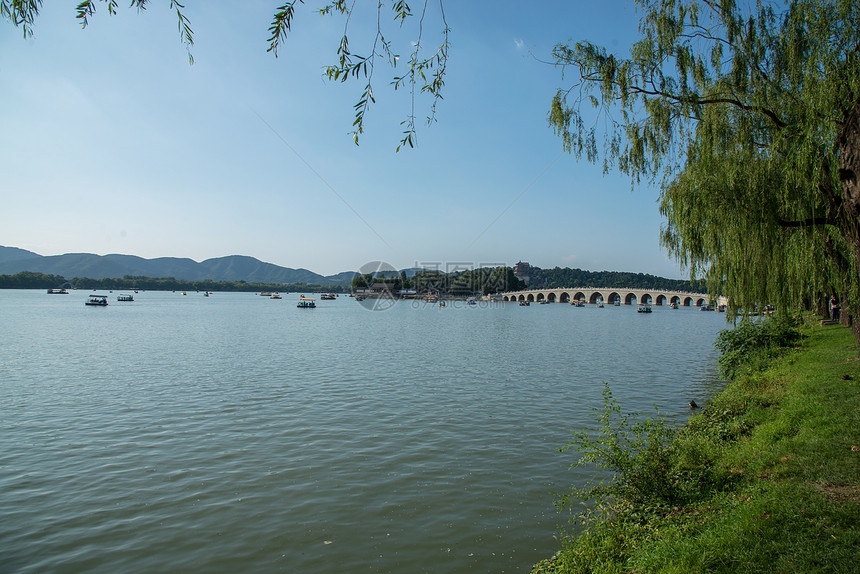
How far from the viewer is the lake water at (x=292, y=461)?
26.6 ft

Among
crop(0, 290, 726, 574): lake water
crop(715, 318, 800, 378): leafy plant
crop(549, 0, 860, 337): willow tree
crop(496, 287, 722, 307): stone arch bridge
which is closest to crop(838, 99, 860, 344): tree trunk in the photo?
crop(549, 0, 860, 337): willow tree

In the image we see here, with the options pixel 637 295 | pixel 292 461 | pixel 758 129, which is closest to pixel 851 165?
pixel 758 129

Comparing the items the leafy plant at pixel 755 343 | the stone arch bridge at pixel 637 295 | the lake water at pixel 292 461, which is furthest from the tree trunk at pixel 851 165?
the stone arch bridge at pixel 637 295

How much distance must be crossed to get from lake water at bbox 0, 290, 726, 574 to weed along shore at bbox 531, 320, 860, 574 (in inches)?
52.1

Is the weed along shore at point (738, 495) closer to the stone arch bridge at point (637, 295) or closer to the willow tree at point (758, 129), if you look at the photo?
the willow tree at point (758, 129)

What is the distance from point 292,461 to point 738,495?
9498 mm

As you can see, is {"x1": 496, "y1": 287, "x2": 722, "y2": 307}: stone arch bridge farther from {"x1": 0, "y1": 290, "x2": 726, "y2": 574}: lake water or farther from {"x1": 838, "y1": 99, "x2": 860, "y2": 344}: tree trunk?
{"x1": 838, "y1": 99, "x2": 860, "y2": 344}: tree trunk

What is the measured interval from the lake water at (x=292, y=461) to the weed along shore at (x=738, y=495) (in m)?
1.32

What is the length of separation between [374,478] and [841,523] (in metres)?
8.33

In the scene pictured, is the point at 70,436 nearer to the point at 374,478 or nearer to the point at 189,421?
the point at 189,421

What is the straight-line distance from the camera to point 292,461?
1212 centimetres

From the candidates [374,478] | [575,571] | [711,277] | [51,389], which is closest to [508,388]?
[711,277]

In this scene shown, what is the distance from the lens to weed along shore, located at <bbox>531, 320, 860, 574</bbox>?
18.2 feet

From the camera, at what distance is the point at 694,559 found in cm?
561
